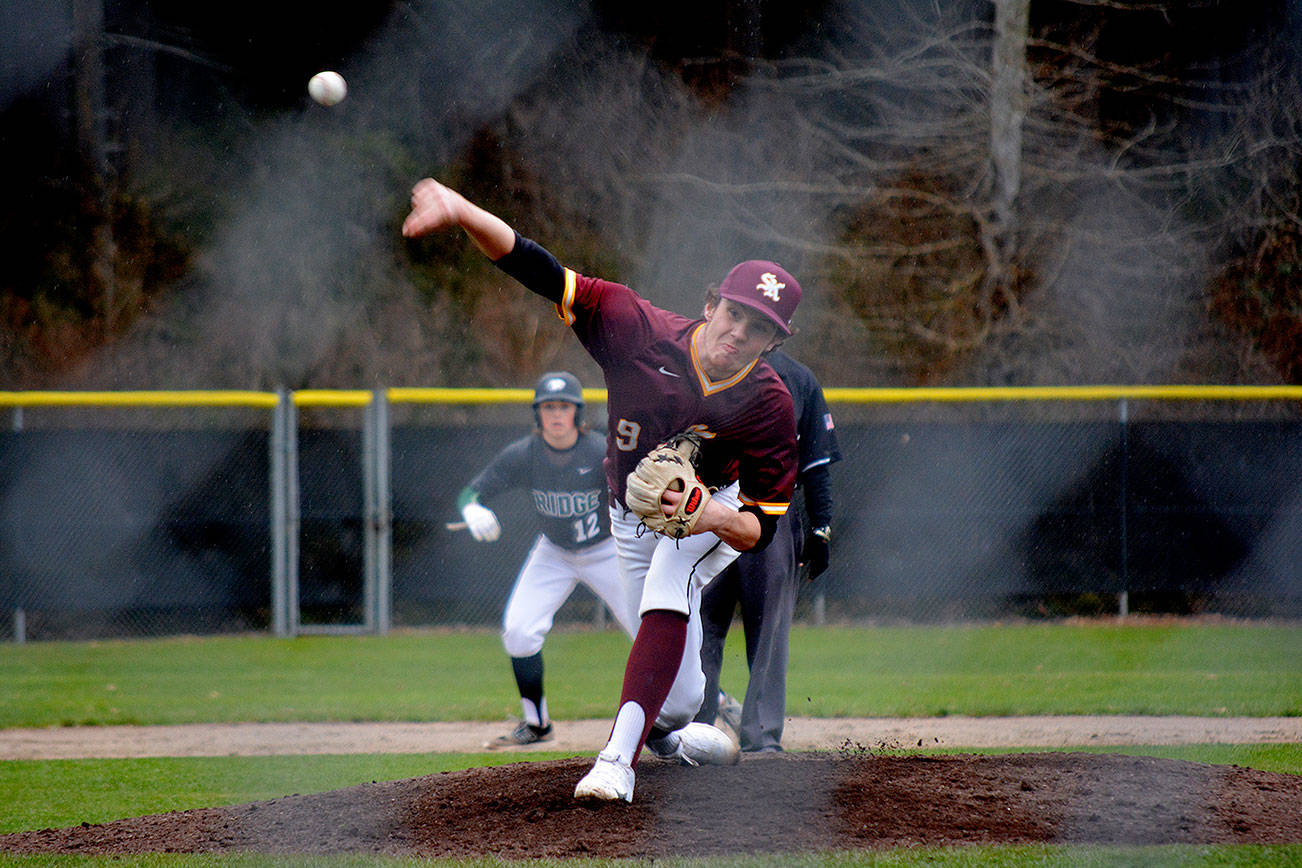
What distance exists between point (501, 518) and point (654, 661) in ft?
18.9

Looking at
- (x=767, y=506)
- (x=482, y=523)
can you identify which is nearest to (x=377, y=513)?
(x=482, y=523)

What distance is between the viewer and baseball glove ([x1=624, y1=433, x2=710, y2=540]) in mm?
2781

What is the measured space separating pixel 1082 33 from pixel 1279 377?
294 centimetres

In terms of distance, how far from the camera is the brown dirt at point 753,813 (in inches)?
110

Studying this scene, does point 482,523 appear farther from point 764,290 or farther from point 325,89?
point 764,290

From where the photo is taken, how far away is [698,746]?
3.43 m

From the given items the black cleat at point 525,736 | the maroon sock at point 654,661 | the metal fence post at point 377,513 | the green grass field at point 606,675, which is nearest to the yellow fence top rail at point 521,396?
the metal fence post at point 377,513

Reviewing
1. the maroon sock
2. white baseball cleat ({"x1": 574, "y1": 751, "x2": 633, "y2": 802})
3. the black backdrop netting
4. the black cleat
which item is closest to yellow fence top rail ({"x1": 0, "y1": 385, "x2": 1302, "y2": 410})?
the black backdrop netting

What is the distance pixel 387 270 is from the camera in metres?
9.62

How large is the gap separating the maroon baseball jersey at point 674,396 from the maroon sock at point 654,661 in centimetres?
38

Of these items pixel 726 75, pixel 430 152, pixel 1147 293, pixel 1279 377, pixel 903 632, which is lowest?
pixel 903 632

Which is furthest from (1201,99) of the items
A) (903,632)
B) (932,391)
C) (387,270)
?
(387,270)

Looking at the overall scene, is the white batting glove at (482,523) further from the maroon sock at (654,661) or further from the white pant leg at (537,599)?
the maroon sock at (654,661)

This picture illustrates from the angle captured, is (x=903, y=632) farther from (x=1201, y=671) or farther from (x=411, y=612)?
(x=411, y=612)
